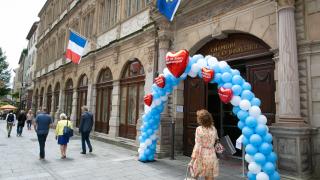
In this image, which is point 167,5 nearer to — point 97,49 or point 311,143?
point 311,143

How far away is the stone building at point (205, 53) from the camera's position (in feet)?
19.9

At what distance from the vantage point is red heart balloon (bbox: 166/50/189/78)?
6.71m

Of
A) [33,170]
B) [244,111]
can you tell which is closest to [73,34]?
[33,170]

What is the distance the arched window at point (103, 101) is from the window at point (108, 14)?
258 centimetres

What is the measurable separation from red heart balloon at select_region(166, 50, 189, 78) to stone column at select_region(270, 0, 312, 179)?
217cm

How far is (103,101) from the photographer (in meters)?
15.2

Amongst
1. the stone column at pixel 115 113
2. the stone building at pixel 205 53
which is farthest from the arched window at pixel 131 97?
the stone column at pixel 115 113

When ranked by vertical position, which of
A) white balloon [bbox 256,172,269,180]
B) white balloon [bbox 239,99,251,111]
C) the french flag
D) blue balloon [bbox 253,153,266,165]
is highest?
the french flag

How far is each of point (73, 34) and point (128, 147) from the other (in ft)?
21.5

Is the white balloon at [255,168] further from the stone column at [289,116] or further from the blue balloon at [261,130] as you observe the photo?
the stone column at [289,116]

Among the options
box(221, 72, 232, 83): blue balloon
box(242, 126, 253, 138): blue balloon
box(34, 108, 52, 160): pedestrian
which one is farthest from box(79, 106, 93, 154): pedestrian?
box(242, 126, 253, 138): blue balloon

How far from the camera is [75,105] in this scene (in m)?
18.3

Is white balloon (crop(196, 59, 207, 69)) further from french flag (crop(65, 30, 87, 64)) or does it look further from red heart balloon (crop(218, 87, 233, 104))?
french flag (crop(65, 30, 87, 64))

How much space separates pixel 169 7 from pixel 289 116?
16.4ft
